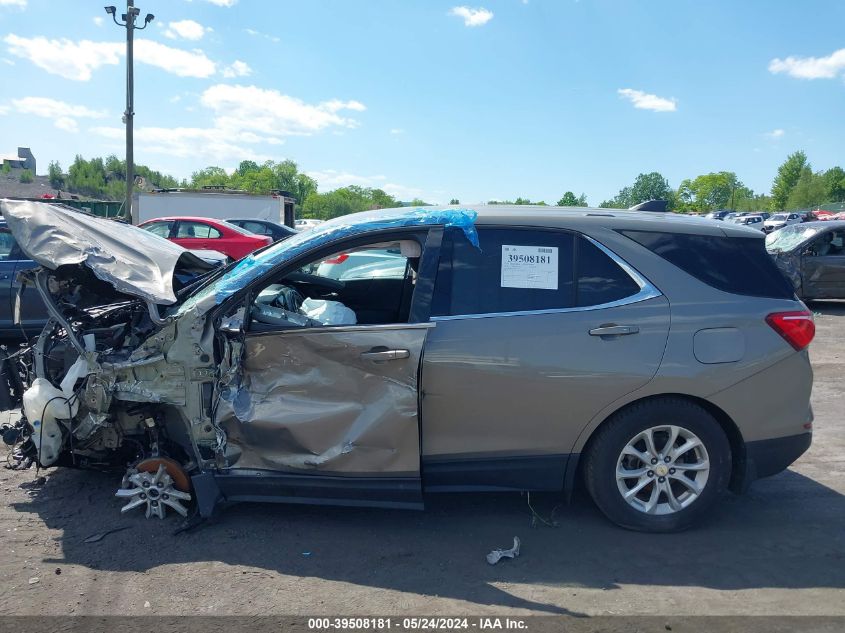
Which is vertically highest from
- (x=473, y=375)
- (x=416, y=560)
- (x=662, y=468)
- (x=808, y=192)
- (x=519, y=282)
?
(x=808, y=192)

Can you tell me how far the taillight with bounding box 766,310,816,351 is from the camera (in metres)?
3.91

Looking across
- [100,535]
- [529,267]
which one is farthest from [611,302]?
[100,535]

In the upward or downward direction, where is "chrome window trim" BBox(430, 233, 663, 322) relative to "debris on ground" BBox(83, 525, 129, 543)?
upward

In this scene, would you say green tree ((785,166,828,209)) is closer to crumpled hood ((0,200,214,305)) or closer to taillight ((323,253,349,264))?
taillight ((323,253,349,264))

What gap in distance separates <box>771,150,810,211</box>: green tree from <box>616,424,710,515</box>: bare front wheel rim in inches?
3558

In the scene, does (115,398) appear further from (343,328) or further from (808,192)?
(808,192)

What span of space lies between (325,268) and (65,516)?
134 inches

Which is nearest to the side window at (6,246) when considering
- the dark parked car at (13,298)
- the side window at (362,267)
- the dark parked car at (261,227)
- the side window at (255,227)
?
the dark parked car at (13,298)

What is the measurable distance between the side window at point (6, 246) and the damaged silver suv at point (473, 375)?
16.6 ft

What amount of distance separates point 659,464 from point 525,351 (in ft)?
3.34

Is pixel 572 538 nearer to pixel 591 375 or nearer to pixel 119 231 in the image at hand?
pixel 591 375

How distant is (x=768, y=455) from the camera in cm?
395

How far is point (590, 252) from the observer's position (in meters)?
3.96

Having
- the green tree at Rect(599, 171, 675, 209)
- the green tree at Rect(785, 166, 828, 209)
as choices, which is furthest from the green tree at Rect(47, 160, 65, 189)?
the green tree at Rect(785, 166, 828, 209)
